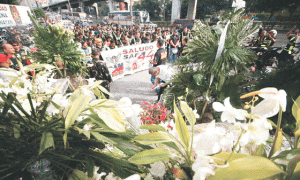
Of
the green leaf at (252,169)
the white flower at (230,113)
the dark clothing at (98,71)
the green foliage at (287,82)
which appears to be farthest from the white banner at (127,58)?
the green leaf at (252,169)

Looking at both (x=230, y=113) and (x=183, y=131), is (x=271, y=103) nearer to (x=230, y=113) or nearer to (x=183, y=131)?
(x=230, y=113)

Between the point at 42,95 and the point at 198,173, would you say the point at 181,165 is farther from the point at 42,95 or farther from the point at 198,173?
the point at 42,95

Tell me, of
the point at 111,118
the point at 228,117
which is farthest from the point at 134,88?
the point at 228,117

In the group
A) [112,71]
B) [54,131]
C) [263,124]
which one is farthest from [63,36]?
[112,71]

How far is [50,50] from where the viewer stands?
1.91 metres

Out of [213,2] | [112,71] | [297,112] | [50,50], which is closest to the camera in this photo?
[297,112]

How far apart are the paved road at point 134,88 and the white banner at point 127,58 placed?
0.93 feet

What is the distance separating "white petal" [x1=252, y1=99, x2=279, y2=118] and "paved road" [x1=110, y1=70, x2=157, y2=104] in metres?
3.41

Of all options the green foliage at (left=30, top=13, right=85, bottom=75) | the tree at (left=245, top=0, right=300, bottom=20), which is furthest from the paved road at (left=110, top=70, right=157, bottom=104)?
the tree at (left=245, top=0, right=300, bottom=20)

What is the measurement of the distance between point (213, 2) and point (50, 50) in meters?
30.0

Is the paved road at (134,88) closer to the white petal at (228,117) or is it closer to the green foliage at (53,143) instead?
the green foliage at (53,143)

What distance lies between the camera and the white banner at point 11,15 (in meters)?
5.16

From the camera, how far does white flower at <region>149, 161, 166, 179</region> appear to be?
50cm

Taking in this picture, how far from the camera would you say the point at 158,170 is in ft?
1.65
